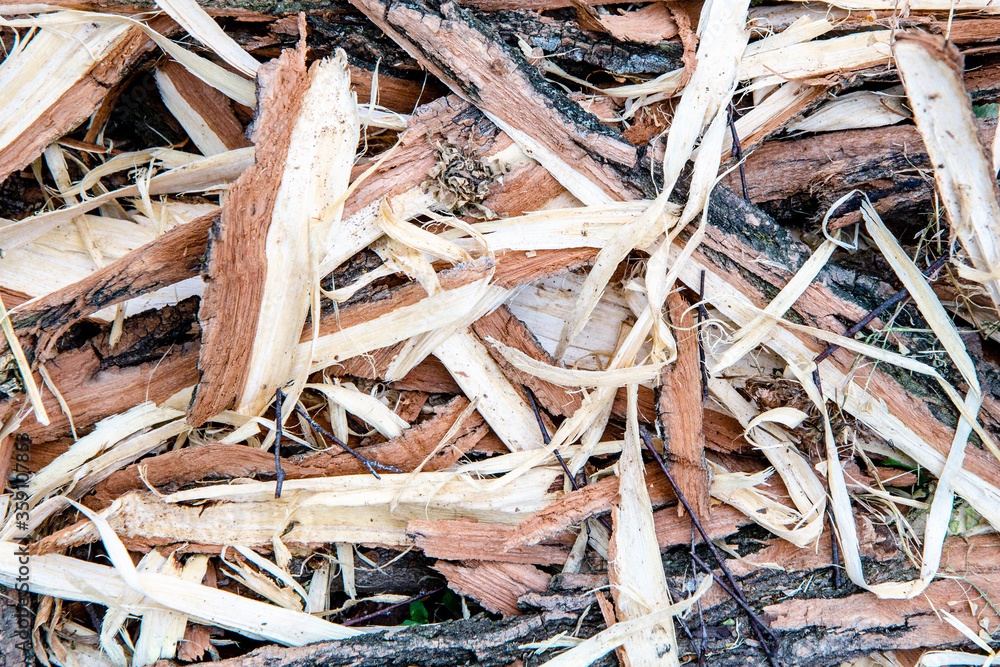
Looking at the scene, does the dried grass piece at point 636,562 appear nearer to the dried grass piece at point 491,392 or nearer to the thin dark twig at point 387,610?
→ the dried grass piece at point 491,392

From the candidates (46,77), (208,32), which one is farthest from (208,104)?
(46,77)

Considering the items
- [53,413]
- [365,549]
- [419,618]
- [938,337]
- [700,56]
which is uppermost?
[700,56]

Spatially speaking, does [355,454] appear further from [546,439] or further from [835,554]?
[835,554]

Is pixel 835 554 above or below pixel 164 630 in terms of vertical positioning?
above

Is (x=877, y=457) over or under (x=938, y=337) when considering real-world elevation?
under

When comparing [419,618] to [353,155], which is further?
[419,618]

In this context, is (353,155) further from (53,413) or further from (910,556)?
(910,556)

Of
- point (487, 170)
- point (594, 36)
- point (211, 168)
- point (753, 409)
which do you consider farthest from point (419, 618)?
point (594, 36)
